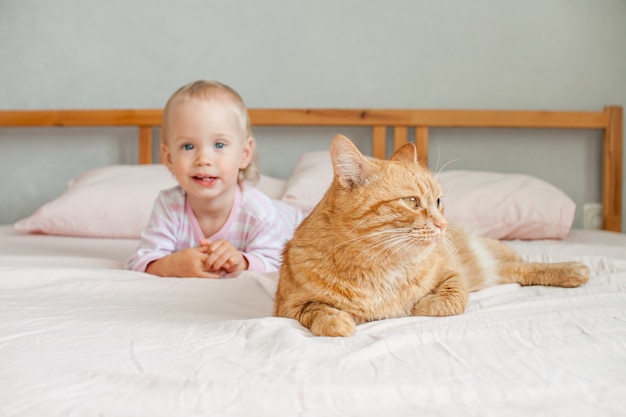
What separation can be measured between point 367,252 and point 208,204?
2.44ft

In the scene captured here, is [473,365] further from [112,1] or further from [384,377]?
[112,1]

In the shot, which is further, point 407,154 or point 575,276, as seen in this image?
point 575,276

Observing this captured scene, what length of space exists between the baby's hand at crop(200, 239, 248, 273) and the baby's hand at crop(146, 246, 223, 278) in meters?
0.01

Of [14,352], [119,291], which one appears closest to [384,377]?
[14,352]

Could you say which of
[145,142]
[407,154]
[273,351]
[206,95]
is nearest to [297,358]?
[273,351]

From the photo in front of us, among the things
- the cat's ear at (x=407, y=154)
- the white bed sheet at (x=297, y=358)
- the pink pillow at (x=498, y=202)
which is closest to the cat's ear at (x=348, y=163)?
the cat's ear at (x=407, y=154)

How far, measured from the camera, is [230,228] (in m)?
1.58

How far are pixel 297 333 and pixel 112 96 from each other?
2.11 metres

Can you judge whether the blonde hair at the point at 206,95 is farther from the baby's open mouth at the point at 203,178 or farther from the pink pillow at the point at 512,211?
the pink pillow at the point at 512,211

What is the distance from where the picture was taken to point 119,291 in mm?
1188

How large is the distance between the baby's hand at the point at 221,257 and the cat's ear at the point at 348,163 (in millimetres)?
516

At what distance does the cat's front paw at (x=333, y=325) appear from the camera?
85 cm

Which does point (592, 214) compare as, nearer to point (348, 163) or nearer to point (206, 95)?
point (206, 95)

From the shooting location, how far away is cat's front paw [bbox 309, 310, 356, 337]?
2.78 ft
